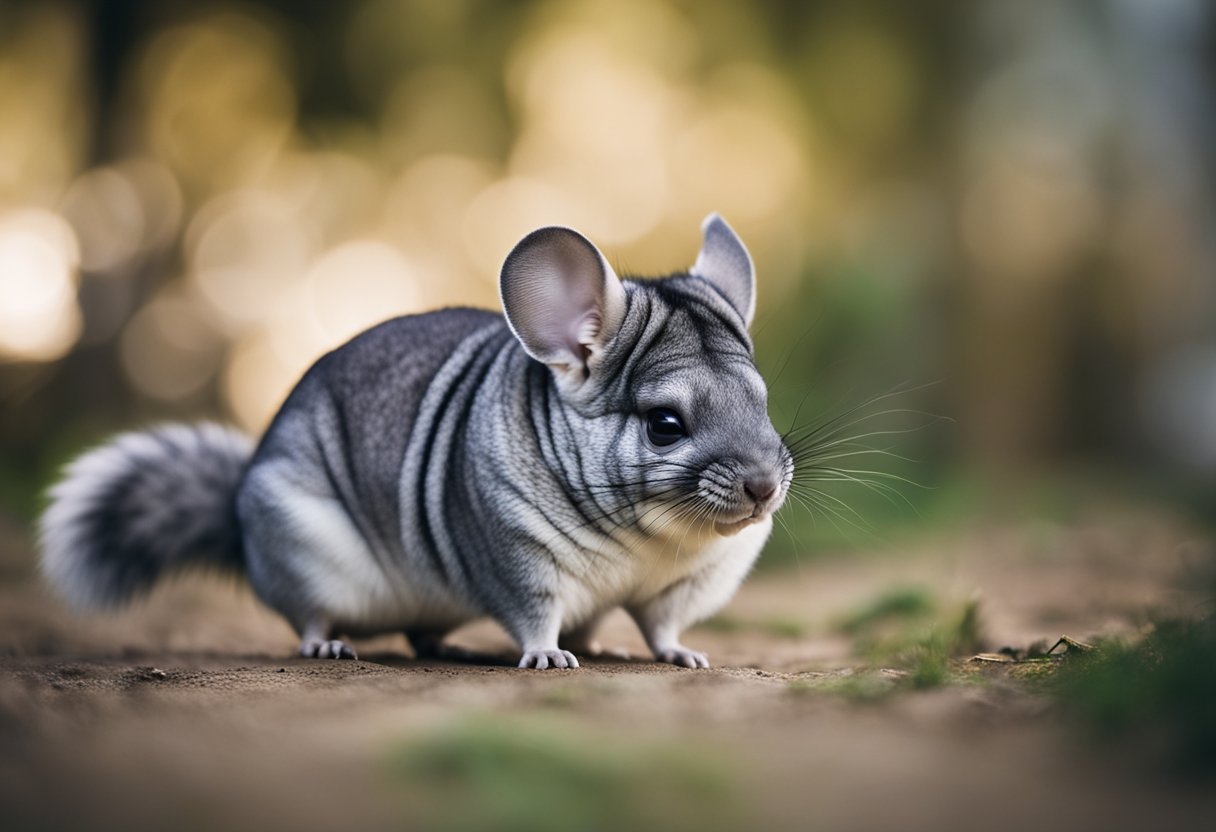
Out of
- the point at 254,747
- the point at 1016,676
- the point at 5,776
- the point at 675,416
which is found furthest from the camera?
the point at 675,416

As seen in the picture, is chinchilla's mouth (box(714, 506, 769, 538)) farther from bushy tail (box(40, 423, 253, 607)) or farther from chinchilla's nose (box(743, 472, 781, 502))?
bushy tail (box(40, 423, 253, 607))

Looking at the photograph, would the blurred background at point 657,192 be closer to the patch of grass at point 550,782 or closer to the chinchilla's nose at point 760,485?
the chinchilla's nose at point 760,485

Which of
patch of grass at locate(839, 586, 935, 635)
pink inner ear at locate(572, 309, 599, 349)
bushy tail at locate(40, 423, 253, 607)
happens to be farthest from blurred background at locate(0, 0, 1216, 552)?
pink inner ear at locate(572, 309, 599, 349)

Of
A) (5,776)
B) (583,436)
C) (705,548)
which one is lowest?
(5,776)

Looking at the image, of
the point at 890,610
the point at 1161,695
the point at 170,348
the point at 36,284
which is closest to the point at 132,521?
the point at 890,610

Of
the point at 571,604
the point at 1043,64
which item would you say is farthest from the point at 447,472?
the point at 1043,64

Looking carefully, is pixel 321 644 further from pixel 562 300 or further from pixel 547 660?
→ pixel 562 300

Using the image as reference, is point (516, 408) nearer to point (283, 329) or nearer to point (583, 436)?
point (583, 436)

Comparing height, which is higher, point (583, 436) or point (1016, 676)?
point (583, 436)
